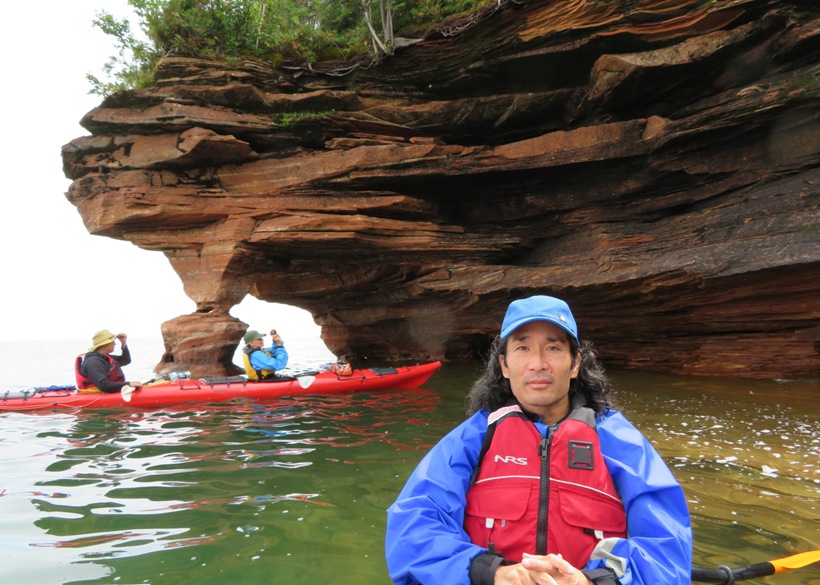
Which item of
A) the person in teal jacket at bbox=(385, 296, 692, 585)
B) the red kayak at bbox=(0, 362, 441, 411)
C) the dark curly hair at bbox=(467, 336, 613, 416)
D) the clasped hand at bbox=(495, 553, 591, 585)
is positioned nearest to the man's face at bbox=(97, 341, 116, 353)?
the red kayak at bbox=(0, 362, 441, 411)

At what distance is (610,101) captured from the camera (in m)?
12.0

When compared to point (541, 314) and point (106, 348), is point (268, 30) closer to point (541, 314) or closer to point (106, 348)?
point (106, 348)

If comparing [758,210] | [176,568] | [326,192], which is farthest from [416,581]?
[326,192]

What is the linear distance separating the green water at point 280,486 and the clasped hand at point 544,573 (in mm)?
1690

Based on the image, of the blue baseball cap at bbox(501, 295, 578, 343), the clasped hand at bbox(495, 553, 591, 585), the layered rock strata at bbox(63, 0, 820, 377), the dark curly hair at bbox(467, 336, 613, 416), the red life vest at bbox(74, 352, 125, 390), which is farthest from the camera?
the red life vest at bbox(74, 352, 125, 390)

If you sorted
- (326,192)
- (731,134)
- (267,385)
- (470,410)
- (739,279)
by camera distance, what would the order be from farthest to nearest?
(326,192)
(267,385)
(731,134)
(739,279)
(470,410)

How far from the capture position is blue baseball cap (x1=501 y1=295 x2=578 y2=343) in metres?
2.49

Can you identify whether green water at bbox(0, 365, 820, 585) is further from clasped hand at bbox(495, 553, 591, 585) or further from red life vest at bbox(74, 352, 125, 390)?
clasped hand at bbox(495, 553, 591, 585)

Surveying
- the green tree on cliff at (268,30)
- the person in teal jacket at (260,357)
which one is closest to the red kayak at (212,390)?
the person in teal jacket at (260,357)

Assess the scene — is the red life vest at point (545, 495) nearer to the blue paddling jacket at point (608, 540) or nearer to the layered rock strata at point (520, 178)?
the blue paddling jacket at point (608, 540)

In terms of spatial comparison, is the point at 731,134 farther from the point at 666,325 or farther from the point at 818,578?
the point at 818,578

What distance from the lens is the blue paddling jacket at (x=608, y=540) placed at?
78.0 inches

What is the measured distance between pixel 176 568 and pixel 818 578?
4.31 metres

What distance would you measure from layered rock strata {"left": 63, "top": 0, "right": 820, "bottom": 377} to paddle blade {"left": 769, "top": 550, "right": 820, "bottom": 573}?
25.0 ft
